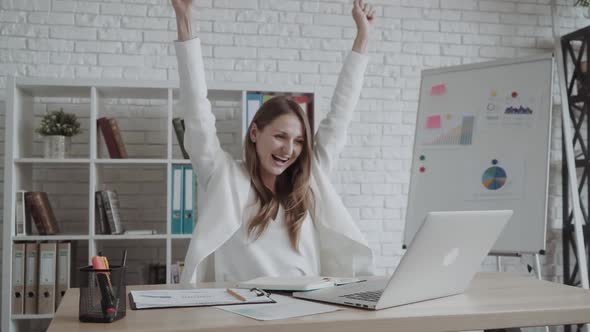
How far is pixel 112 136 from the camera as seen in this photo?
312 cm

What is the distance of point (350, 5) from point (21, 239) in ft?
7.38

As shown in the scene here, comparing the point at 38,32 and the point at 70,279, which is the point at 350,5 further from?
the point at 70,279

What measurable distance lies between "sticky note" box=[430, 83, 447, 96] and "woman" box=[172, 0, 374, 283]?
1262 millimetres

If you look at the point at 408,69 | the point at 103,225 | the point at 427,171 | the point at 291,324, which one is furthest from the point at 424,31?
the point at 291,324

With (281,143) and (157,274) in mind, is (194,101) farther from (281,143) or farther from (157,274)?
(157,274)

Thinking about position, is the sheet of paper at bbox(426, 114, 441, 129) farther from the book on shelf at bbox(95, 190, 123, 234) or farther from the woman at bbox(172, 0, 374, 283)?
the book on shelf at bbox(95, 190, 123, 234)

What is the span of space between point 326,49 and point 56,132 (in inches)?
62.8

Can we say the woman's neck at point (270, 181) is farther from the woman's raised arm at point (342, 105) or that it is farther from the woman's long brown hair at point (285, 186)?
the woman's raised arm at point (342, 105)

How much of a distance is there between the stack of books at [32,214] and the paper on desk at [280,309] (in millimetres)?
2157

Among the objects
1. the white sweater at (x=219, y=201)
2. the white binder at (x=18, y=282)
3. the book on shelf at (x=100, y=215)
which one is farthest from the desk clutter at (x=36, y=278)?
the white sweater at (x=219, y=201)

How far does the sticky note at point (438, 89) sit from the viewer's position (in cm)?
321

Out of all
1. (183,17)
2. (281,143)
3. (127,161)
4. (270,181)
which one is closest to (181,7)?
(183,17)

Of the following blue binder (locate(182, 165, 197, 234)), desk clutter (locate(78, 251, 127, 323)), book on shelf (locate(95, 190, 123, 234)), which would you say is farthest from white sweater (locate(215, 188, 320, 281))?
book on shelf (locate(95, 190, 123, 234))

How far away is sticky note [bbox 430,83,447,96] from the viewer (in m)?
3.21
